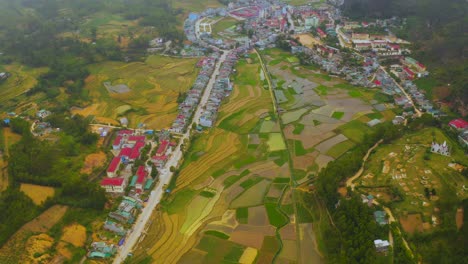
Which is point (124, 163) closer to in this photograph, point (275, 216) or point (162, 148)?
point (162, 148)

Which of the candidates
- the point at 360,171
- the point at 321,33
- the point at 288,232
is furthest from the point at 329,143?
the point at 321,33

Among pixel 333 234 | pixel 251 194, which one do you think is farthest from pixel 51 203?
pixel 333 234

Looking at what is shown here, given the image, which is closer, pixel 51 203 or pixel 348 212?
pixel 348 212

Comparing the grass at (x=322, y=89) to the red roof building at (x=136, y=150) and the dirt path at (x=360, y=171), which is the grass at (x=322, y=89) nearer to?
the dirt path at (x=360, y=171)

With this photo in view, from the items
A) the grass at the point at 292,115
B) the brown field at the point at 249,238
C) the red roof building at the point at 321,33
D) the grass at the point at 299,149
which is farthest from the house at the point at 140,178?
the red roof building at the point at 321,33

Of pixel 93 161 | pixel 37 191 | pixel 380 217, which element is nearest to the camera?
pixel 380 217

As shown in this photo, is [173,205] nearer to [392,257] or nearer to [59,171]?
[59,171]
